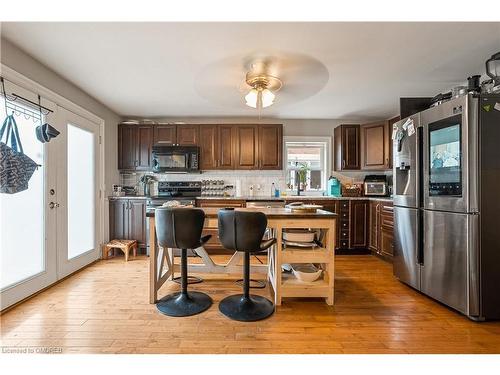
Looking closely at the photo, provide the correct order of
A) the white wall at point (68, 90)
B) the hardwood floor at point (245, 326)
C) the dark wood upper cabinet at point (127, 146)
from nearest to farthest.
→ the hardwood floor at point (245, 326), the white wall at point (68, 90), the dark wood upper cabinet at point (127, 146)

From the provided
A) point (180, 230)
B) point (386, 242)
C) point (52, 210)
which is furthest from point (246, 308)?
point (386, 242)

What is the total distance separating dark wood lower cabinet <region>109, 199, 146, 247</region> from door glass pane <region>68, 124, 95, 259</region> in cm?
40

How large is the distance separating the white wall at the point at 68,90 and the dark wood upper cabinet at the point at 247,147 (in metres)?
2.08

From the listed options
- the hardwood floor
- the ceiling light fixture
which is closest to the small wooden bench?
the hardwood floor

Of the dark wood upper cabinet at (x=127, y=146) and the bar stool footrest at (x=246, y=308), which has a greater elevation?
the dark wood upper cabinet at (x=127, y=146)

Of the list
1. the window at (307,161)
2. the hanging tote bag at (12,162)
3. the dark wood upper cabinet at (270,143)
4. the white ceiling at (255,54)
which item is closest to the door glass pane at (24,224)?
the hanging tote bag at (12,162)

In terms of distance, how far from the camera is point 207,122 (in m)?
4.37

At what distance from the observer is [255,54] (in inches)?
86.9

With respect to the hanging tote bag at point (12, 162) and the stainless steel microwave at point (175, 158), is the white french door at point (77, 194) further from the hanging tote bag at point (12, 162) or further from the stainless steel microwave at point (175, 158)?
the stainless steel microwave at point (175, 158)

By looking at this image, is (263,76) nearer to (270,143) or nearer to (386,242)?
(270,143)

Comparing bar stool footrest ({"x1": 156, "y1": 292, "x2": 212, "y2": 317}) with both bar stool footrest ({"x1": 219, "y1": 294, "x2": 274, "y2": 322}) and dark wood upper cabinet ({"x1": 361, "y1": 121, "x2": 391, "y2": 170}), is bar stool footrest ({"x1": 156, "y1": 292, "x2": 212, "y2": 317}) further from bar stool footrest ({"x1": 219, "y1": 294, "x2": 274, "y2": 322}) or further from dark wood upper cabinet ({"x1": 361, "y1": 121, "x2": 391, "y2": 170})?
dark wood upper cabinet ({"x1": 361, "y1": 121, "x2": 391, "y2": 170})

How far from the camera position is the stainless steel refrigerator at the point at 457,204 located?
1893mm

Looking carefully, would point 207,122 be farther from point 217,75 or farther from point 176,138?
point 217,75

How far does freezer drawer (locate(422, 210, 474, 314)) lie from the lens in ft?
6.44
